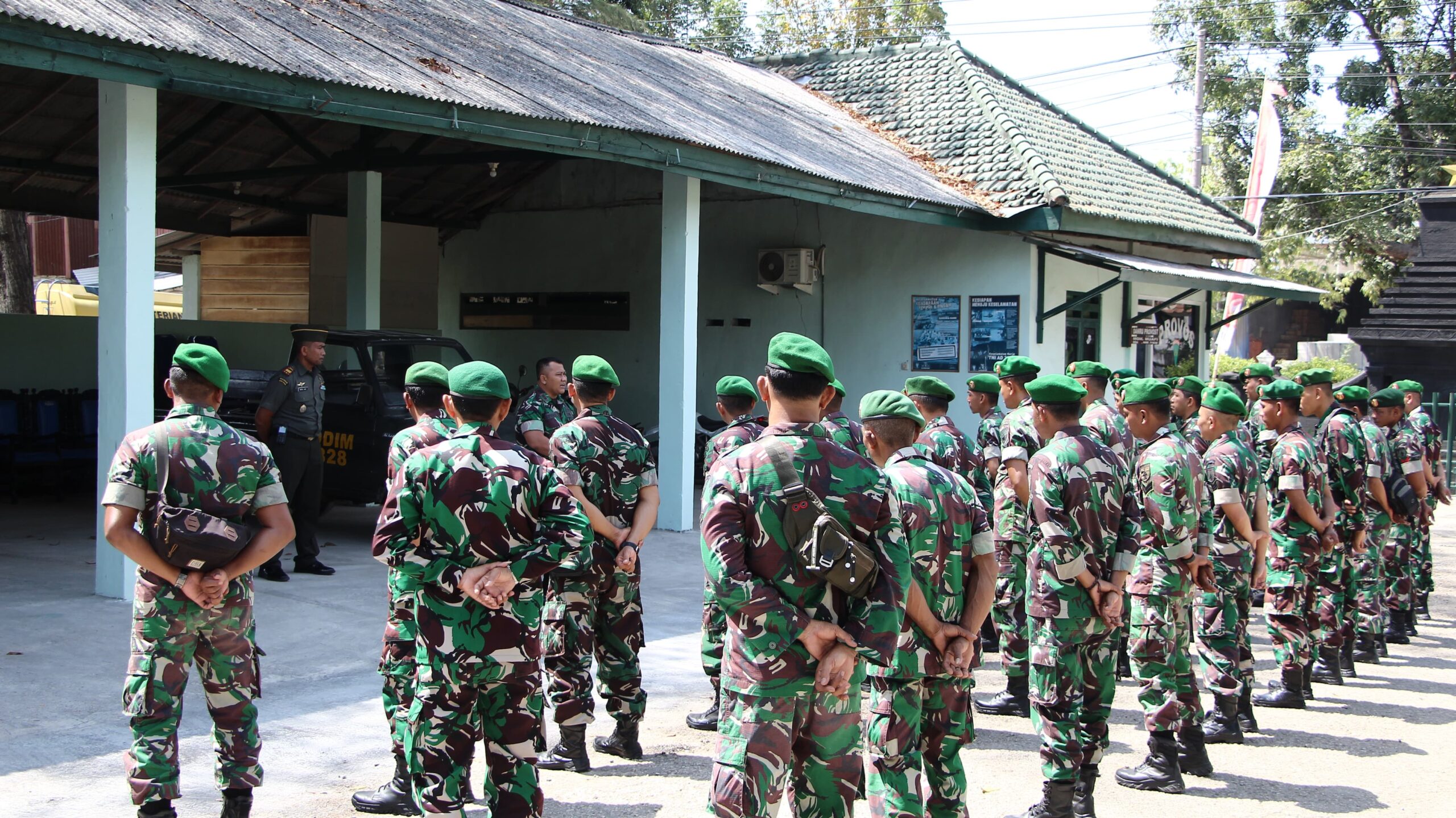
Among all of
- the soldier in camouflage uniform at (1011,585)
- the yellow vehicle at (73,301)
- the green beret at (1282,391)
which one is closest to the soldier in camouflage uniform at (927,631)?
the soldier in camouflage uniform at (1011,585)

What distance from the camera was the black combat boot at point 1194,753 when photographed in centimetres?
572

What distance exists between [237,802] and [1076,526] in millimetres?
3378

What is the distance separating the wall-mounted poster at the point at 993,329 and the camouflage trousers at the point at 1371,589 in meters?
6.75

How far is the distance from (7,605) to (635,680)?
4771mm

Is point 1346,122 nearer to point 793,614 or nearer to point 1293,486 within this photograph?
point 1293,486

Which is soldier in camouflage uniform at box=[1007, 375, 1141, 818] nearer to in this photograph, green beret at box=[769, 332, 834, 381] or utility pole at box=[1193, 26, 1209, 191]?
green beret at box=[769, 332, 834, 381]

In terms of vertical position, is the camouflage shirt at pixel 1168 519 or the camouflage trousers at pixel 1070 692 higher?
the camouflage shirt at pixel 1168 519

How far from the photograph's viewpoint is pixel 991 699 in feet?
22.6

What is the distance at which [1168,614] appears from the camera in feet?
18.4

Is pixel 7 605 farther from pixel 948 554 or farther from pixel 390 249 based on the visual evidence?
pixel 390 249

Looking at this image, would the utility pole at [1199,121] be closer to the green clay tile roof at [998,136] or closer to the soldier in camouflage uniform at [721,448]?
the green clay tile roof at [998,136]

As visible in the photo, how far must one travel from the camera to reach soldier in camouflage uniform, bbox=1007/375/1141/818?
4836mm

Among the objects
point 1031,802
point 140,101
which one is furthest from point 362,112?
point 1031,802

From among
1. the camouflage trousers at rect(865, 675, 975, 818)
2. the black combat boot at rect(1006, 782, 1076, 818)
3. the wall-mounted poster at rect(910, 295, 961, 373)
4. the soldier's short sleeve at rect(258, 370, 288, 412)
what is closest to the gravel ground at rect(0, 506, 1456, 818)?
the black combat boot at rect(1006, 782, 1076, 818)
